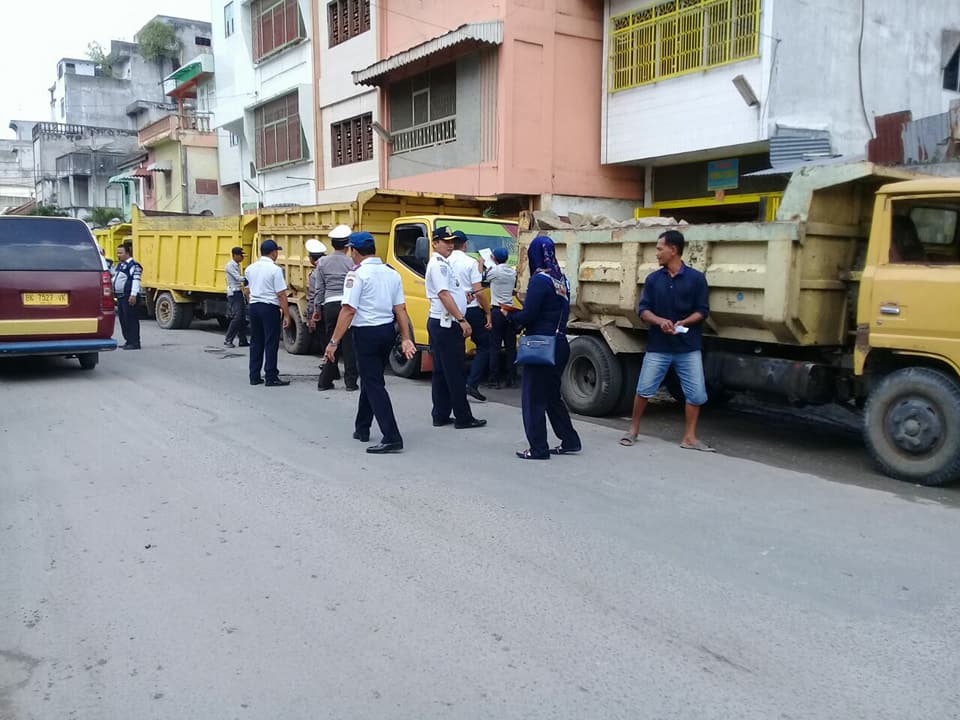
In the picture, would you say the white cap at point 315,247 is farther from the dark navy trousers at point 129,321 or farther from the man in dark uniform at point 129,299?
the dark navy trousers at point 129,321

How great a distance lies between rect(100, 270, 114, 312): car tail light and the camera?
985cm

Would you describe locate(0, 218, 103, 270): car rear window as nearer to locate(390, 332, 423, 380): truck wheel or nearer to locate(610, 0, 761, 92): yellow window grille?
locate(390, 332, 423, 380): truck wheel

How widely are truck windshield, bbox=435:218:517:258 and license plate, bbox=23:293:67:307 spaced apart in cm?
450

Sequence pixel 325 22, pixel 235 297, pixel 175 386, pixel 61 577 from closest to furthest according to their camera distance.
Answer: pixel 61 577 < pixel 175 386 < pixel 235 297 < pixel 325 22

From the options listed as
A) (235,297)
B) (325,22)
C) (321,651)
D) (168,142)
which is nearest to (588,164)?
(235,297)

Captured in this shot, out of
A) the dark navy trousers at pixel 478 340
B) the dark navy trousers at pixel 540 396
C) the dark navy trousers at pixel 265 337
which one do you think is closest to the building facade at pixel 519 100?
the dark navy trousers at pixel 478 340

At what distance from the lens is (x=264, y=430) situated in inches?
287

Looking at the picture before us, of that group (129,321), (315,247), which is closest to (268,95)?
(129,321)

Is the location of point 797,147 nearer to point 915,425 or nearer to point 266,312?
point 915,425

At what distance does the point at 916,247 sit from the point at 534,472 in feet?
10.7

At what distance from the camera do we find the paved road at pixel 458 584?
3043 millimetres

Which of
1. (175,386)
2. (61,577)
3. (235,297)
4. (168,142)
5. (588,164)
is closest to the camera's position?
(61,577)

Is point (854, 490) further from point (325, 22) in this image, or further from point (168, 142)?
point (168, 142)

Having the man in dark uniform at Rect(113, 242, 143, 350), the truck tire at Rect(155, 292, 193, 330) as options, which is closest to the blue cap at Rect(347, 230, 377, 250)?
the man in dark uniform at Rect(113, 242, 143, 350)
